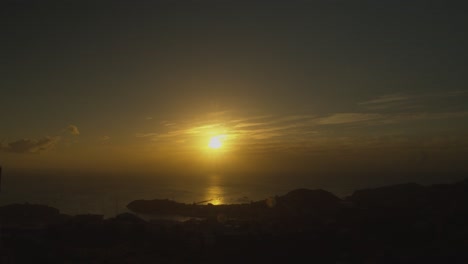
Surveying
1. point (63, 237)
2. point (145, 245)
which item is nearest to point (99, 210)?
point (63, 237)

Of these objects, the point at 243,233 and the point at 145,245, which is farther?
the point at 243,233

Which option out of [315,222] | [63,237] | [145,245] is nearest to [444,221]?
[315,222]

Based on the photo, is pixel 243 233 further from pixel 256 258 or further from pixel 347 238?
pixel 347 238

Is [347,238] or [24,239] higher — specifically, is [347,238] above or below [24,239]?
below

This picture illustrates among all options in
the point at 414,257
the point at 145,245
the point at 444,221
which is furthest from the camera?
the point at 444,221

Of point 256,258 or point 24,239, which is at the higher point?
point 24,239

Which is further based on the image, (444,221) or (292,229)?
(292,229)

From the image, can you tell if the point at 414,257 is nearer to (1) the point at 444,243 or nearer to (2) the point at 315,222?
(1) the point at 444,243

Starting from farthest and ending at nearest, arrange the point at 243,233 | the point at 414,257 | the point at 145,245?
the point at 243,233 → the point at 145,245 → the point at 414,257


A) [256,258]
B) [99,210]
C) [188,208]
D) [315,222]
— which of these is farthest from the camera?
[99,210]
